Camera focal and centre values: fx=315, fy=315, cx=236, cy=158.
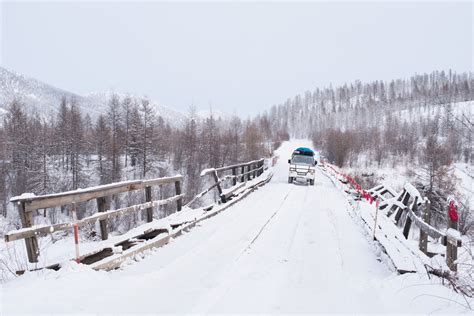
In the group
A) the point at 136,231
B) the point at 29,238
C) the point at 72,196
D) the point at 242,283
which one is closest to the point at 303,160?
the point at 136,231

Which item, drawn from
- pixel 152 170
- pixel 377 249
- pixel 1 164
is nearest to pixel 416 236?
pixel 377 249

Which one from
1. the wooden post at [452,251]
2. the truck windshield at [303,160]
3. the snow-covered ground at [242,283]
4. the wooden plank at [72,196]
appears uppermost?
the wooden plank at [72,196]

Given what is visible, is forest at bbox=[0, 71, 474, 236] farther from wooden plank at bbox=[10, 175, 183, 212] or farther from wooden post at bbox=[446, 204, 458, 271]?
wooden plank at bbox=[10, 175, 183, 212]

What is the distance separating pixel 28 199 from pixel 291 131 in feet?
527

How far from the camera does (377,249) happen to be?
703 cm

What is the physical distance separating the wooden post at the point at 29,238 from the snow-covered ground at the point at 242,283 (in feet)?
1.13

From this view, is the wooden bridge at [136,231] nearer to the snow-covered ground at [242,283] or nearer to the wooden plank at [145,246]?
the wooden plank at [145,246]

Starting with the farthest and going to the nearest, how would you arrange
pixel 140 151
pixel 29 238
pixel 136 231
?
pixel 140 151 → pixel 136 231 → pixel 29 238

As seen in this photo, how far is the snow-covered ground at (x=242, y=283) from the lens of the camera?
12.9 ft

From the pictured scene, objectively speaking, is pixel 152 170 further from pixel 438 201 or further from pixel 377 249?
pixel 377 249

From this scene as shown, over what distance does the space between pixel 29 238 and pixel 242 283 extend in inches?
127

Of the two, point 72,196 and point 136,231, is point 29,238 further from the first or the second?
point 136,231

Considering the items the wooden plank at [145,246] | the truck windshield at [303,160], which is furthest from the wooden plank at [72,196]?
the truck windshield at [303,160]

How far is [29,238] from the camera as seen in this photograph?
15.3ft
